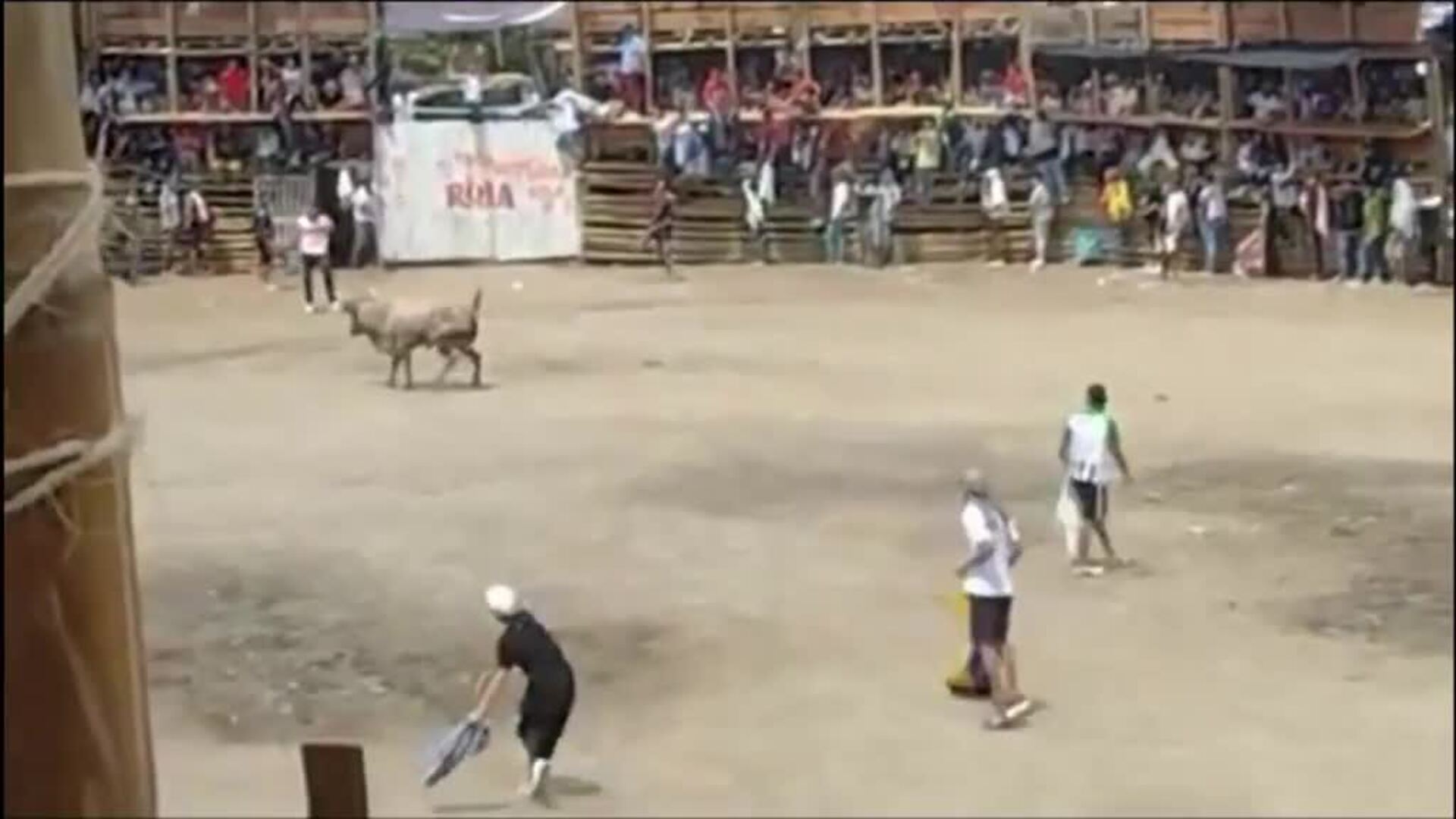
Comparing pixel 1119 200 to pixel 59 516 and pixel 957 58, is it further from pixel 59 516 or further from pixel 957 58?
pixel 59 516

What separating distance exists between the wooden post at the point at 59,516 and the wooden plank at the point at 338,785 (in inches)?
21.0

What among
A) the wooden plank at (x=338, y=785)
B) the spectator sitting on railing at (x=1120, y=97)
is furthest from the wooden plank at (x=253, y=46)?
the wooden plank at (x=338, y=785)

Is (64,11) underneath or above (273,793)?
above

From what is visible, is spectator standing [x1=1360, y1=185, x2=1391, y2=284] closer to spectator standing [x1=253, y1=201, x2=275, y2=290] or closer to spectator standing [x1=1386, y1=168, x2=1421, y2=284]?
spectator standing [x1=1386, y1=168, x2=1421, y2=284]

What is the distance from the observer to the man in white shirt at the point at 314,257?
37.7ft

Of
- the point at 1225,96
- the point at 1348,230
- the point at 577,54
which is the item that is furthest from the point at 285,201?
the point at 1348,230

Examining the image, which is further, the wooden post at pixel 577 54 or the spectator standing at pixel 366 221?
the wooden post at pixel 577 54

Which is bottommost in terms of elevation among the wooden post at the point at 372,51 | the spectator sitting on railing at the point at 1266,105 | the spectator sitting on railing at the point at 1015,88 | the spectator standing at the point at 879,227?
the spectator standing at the point at 879,227

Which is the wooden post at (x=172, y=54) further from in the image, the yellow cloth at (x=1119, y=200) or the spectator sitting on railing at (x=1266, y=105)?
the spectator sitting on railing at (x=1266, y=105)

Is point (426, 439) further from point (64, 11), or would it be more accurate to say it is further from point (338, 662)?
point (64, 11)

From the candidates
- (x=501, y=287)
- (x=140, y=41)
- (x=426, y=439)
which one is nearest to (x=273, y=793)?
(x=426, y=439)

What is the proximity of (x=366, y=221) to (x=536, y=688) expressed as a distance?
346 inches

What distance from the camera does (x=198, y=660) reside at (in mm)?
5742

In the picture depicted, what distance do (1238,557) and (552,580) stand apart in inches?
60.6
